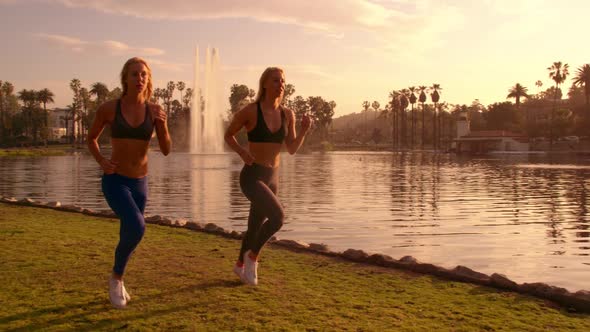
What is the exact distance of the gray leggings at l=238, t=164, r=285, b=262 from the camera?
5.84 meters

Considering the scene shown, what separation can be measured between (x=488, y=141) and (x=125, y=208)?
12016 cm

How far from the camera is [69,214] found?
12.7 metres

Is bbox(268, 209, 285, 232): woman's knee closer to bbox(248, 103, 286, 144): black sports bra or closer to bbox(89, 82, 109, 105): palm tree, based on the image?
bbox(248, 103, 286, 144): black sports bra

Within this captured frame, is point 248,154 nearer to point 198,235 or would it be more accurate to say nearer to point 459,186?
point 198,235

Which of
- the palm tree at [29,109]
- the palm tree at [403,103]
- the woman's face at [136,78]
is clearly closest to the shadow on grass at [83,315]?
the woman's face at [136,78]

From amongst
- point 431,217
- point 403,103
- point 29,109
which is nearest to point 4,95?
point 29,109

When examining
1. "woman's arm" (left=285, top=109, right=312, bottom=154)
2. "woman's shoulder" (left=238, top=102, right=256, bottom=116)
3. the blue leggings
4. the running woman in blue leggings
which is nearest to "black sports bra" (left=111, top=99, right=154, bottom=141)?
the running woman in blue leggings

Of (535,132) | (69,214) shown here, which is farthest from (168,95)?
(69,214)

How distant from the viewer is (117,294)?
500 cm

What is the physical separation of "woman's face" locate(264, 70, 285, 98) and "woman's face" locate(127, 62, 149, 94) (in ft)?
4.49

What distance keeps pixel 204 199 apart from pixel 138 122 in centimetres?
1555

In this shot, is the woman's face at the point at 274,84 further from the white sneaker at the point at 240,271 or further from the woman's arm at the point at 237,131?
the white sneaker at the point at 240,271

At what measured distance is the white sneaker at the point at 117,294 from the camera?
497 cm

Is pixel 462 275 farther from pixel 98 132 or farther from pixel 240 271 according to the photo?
pixel 98 132
